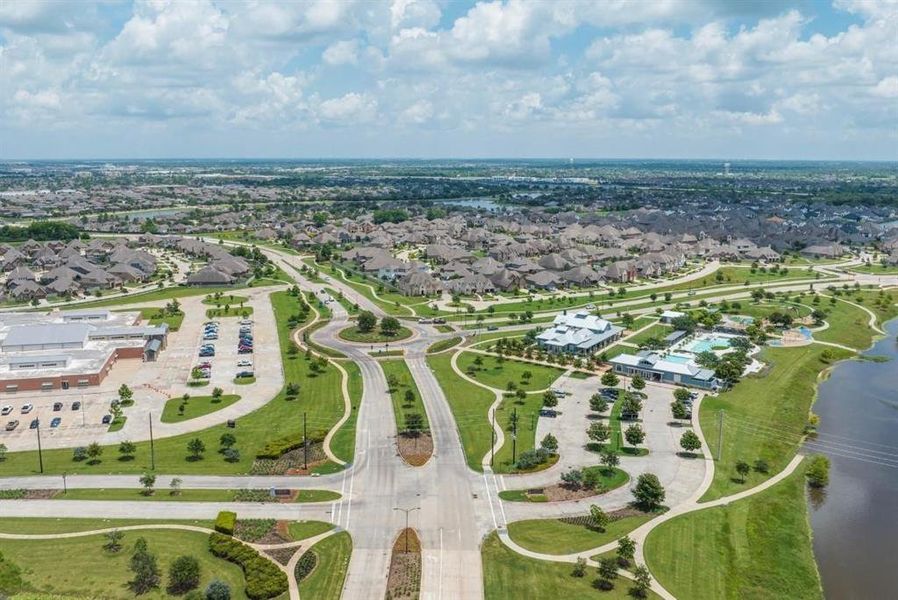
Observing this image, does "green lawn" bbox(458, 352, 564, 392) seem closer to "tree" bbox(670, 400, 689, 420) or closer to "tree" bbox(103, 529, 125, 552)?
"tree" bbox(670, 400, 689, 420)

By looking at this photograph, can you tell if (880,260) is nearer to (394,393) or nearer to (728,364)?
(728,364)

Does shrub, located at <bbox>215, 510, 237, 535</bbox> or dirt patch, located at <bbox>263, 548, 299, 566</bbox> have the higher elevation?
shrub, located at <bbox>215, 510, 237, 535</bbox>

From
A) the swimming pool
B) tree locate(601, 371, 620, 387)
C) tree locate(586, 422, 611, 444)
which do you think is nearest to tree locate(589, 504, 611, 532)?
tree locate(586, 422, 611, 444)

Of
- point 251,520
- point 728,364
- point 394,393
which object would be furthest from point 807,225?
point 251,520

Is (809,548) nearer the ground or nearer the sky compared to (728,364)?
nearer the ground

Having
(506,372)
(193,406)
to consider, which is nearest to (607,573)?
(506,372)

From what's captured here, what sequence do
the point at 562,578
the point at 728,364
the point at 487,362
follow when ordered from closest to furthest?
1. the point at 562,578
2. the point at 728,364
3. the point at 487,362
